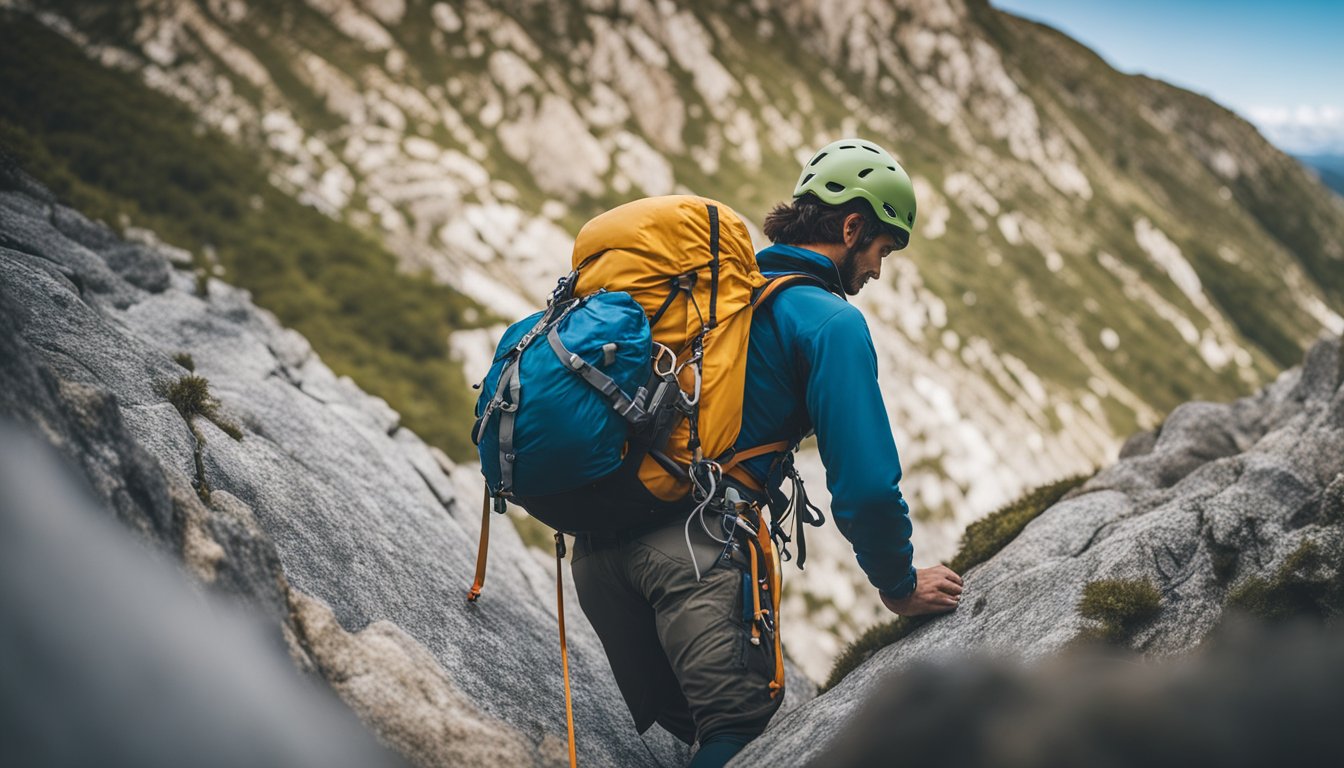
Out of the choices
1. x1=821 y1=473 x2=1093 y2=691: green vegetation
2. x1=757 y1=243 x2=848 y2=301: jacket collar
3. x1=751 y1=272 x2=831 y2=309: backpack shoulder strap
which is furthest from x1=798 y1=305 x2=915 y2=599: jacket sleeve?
x1=821 y1=473 x2=1093 y2=691: green vegetation

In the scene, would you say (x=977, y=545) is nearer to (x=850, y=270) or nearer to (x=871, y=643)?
(x=871, y=643)

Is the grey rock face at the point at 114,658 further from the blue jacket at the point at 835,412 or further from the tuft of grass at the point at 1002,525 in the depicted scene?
the tuft of grass at the point at 1002,525

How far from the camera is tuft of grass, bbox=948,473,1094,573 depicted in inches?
362

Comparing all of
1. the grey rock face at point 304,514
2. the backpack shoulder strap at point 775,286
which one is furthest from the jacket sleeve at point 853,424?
the grey rock face at point 304,514

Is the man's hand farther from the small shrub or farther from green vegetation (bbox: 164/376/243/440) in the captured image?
the small shrub

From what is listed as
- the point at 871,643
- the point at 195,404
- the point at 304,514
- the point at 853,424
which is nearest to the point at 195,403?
the point at 195,404

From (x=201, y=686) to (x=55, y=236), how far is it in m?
10.3

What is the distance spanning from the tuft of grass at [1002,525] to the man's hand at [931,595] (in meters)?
2.02

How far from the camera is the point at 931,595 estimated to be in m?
7.06

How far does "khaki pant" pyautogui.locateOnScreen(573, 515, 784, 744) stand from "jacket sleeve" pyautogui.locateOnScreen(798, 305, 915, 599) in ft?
3.18

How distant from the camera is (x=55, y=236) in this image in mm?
11406

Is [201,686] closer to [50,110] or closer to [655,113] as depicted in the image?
[50,110]

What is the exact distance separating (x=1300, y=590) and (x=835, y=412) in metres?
3.07

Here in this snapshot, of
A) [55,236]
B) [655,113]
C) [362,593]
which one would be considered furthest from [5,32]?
[655,113]
